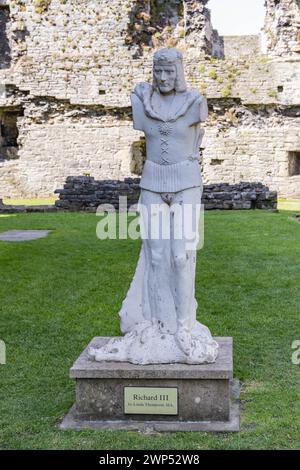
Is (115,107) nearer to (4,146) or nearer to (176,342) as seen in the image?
(4,146)

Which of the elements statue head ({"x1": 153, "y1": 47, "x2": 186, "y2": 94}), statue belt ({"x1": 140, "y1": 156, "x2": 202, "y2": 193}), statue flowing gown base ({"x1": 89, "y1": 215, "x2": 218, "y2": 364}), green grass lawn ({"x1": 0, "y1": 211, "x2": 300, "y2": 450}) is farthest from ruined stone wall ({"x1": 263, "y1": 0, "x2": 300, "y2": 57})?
statue flowing gown base ({"x1": 89, "y1": 215, "x2": 218, "y2": 364})

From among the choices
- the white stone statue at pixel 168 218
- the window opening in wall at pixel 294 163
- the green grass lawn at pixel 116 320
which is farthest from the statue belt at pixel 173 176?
the window opening in wall at pixel 294 163

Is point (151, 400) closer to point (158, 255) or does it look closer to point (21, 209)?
point (158, 255)

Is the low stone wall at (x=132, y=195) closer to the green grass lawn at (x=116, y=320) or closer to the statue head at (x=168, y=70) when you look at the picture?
the green grass lawn at (x=116, y=320)

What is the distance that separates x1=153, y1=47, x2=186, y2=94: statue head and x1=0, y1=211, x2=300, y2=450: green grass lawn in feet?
6.99

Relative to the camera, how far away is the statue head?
447 cm

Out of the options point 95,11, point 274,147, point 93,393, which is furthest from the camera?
point 95,11

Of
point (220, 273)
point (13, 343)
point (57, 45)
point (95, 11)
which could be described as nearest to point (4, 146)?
point (57, 45)

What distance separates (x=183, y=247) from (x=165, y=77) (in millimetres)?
1079

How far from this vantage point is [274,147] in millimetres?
22375

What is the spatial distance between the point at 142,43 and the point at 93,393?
2211cm

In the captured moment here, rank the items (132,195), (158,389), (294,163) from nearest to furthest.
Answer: (158,389)
(132,195)
(294,163)

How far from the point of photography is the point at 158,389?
4.43 metres

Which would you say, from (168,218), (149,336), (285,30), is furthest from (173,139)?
(285,30)
